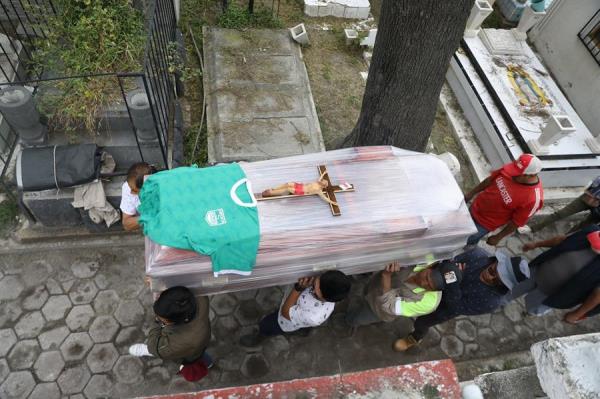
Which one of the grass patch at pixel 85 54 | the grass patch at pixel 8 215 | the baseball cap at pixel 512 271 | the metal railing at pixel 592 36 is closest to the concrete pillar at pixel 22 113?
the grass patch at pixel 85 54

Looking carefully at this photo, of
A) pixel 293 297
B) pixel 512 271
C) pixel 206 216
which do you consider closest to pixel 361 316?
pixel 293 297

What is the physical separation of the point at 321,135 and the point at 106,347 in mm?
3365

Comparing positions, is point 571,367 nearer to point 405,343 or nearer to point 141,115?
point 405,343

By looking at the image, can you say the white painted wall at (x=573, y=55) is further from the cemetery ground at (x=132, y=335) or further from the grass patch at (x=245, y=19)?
the grass patch at (x=245, y=19)

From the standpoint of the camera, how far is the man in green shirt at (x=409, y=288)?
3.12m

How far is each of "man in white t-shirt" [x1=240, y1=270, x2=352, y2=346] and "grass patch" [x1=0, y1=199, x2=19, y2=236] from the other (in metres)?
2.96

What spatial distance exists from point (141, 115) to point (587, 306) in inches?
175

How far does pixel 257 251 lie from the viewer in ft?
9.46

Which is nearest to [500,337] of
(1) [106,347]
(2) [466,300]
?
(2) [466,300]

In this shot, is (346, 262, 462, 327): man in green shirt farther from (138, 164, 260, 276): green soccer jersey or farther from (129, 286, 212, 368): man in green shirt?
(129, 286, 212, 368): man in green shirt

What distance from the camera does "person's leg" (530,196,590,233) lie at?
4.61m

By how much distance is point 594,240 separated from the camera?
3332 mm

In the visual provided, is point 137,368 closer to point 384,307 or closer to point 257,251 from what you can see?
point 257,251

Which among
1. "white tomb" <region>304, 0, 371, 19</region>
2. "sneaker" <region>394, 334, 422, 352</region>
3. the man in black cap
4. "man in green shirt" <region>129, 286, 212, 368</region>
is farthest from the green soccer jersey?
"white tomb" <region>304, 0, 371, 19</region>
